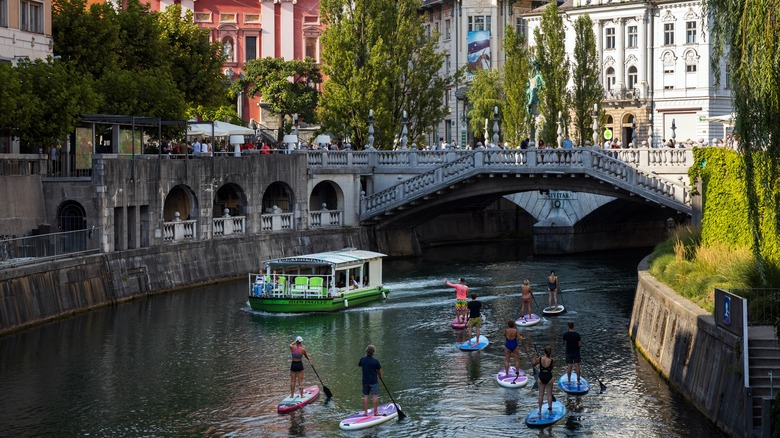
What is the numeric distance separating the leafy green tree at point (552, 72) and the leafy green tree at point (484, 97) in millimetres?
23183

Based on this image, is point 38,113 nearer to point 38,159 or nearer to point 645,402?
point 38,159

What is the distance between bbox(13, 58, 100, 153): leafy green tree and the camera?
62.3 meters

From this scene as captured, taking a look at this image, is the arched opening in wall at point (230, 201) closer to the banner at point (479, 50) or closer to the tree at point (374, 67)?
the tree at point (374, 67)

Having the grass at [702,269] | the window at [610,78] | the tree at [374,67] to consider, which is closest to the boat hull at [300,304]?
the grass at [702,269]

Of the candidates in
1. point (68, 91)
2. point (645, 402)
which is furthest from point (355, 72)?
point (645, 402)

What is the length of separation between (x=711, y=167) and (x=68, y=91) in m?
29.8

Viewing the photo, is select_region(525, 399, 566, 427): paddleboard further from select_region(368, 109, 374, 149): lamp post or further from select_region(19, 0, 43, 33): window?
select_region(368, 109, 374, 149): lamp post

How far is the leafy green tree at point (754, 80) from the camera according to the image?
3344 cm

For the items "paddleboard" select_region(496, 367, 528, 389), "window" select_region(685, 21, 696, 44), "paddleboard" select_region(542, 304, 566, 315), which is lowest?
"paddleboard" select_region(496, 367, 528, 389)

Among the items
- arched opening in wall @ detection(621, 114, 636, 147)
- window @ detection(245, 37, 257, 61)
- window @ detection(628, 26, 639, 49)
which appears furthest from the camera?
window @ detection(245, 37, 257, 61)

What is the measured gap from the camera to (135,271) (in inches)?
2537

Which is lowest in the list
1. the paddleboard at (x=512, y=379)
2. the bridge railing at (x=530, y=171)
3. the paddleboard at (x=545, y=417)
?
the paddleboard at (x=545, y=417)

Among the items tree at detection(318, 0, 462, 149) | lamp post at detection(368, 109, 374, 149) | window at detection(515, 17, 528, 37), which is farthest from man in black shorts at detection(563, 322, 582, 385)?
window at detection(515, 17, 528, 37)

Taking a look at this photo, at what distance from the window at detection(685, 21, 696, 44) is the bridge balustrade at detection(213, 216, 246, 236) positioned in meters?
58.0
